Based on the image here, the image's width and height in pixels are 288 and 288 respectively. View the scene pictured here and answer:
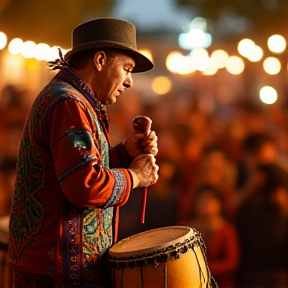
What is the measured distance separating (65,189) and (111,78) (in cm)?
58

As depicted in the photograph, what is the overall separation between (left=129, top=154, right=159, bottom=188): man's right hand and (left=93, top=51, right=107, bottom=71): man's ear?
42 cm

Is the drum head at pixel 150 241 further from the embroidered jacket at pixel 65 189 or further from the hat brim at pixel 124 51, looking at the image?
the hat brim at pixel 124 51

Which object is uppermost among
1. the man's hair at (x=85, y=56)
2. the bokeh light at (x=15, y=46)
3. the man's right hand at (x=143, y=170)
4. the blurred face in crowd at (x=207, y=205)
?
the bokeh light at (x=15, y=46)

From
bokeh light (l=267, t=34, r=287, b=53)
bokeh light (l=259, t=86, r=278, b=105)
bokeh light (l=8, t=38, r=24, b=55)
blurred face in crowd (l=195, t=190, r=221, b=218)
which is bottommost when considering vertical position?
blurred face in crowd (l=195, t=190, r=221, b=218)

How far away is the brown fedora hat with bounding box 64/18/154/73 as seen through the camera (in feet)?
11.1

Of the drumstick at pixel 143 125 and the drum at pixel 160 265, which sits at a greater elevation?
the drumstick at pixel 143 125

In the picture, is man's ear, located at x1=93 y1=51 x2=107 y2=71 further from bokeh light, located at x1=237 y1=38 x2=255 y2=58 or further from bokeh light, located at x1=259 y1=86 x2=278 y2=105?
bokeh light, located at x1=259 y1=86 x2=278 y2=105

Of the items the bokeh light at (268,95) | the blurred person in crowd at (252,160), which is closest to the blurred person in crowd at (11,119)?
the blurred person in crowd at (252,160)

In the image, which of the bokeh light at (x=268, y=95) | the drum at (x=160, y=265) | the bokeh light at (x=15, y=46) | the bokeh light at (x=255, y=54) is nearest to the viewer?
the drum at (x=160, y=265)

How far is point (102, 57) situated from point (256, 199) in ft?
12.8

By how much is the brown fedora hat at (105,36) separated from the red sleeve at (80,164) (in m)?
0.29

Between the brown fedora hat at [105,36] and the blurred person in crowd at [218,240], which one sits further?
the blurred person in crowd at [218,240]

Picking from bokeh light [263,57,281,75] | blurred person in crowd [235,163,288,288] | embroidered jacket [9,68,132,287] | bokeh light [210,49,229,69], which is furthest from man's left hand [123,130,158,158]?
bokeh light [210,49,229,69]

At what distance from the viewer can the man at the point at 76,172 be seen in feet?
10.3
